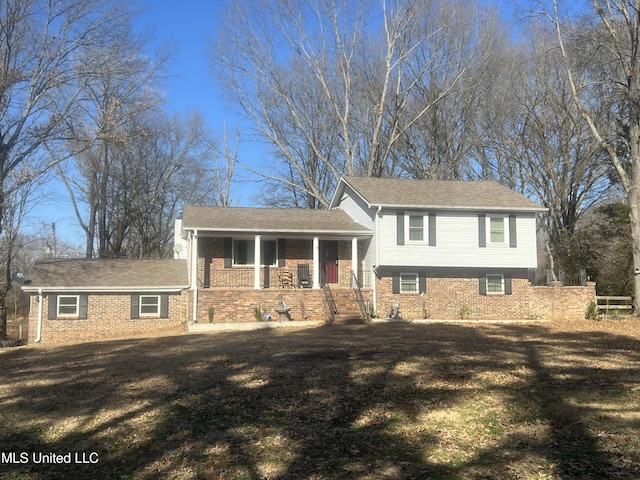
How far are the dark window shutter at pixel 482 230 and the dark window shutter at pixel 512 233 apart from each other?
39.8 inches

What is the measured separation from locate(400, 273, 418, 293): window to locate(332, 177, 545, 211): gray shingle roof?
8.92ft

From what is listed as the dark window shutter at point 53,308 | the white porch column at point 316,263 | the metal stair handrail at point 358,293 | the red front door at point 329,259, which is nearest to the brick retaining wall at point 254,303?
the white porch column at point 316,263

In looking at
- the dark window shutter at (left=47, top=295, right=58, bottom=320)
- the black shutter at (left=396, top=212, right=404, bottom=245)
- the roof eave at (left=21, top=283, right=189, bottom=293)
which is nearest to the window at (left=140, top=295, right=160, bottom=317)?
the roof eave at (left=21, top=283, right=189, bottom=293)

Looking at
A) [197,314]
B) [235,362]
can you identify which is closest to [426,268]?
[197,314]

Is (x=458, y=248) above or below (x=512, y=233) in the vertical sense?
below

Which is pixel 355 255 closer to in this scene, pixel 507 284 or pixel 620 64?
pixel 507 284

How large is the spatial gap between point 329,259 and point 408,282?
3.34 m

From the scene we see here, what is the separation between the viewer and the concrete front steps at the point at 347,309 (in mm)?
19297

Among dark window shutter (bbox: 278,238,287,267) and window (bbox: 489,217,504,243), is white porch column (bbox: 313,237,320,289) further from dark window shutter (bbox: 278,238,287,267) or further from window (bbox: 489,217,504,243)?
window (bbox: 489,217,504,243)

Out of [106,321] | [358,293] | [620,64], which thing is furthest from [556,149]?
[106,321]

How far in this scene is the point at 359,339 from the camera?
13.3 meters

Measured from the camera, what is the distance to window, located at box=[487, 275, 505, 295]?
23031 millimetres

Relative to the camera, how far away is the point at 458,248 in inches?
885

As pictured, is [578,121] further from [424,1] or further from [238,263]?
[238,263]
